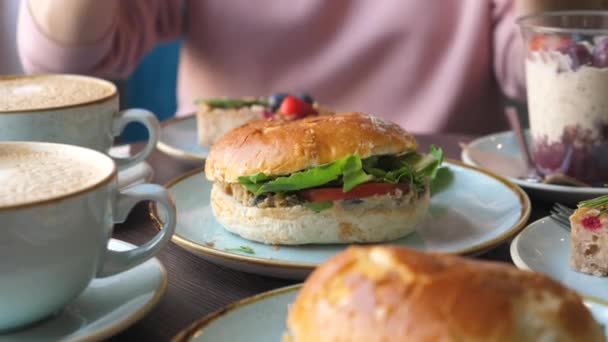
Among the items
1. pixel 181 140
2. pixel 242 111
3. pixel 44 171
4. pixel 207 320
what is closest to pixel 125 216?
pixel 44 171

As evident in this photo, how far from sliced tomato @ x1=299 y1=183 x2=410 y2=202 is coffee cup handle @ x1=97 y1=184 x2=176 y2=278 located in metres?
0.28

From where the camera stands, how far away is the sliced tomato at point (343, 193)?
1146 millimetres

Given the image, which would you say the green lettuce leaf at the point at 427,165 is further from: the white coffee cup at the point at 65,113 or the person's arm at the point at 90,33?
the person's arm at the point at 90,33

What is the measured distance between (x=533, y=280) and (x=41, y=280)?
1.56ft

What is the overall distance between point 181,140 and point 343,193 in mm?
807

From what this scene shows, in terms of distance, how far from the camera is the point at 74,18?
2.24 metres

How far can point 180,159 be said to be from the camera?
65.4 inches

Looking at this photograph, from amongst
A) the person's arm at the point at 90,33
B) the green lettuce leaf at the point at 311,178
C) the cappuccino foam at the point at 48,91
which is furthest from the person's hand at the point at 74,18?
the green lettuce leaf at the point at 311,178

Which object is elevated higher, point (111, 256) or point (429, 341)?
point (429, 341)

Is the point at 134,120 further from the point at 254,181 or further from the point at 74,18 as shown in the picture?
the point at 74,18

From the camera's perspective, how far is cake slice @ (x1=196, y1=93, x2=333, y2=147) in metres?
1.79

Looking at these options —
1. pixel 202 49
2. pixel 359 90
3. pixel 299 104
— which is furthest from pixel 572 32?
pixel 202 49

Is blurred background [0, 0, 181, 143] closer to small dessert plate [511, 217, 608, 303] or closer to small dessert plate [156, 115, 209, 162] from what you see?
small dessert plate [156, 115, 209, 162]

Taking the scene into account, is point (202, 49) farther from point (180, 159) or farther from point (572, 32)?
point (572, 32)
